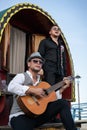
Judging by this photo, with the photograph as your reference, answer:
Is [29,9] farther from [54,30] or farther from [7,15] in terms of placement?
[54,30]

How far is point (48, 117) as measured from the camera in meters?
3.93

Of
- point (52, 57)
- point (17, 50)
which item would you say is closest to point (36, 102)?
point (52, 57)

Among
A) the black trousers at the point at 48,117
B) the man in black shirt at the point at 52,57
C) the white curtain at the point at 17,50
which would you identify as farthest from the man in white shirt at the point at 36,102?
the white curtain at the point at 17,50

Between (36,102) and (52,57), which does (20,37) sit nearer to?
(52,57)

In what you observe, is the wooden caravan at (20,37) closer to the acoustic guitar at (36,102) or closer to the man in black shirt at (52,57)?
the man in black shirt at (52,57)

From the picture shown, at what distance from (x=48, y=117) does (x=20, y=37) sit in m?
3.55

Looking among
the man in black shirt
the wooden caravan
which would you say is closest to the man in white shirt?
the man in black shirt

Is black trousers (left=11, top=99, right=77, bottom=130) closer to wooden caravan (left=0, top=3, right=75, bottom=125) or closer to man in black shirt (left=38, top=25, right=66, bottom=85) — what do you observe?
man in black shirt (left=38, top=25, right=66, bottom=85)

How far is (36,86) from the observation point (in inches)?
158

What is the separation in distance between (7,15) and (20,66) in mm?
1865

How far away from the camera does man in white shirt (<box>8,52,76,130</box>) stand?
3709 millimetres

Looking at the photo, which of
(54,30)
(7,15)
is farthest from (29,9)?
(54,30)

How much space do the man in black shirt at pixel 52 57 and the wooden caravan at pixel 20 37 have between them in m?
0.79

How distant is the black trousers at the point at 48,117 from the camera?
3682 mm
